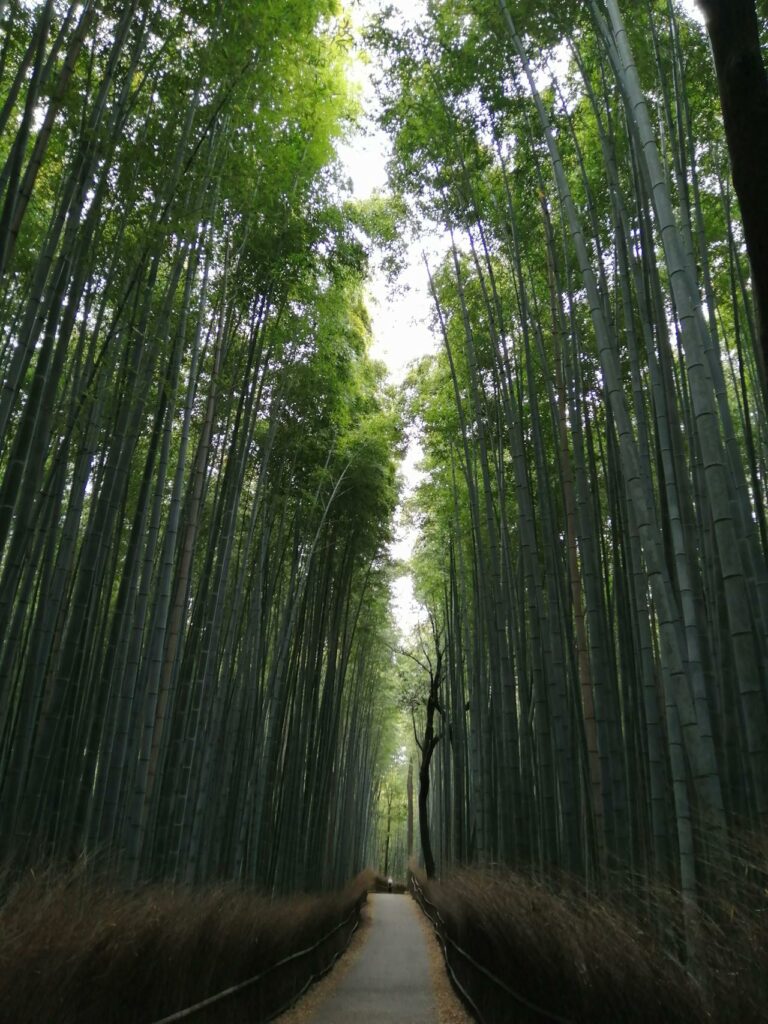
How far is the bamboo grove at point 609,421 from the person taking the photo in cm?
237

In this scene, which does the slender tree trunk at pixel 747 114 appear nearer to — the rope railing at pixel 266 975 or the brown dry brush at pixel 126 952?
the brown dry brush at pixel 126 952

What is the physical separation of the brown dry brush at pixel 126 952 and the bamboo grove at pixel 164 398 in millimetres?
498

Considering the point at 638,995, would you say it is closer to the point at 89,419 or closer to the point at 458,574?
the point at 89,419

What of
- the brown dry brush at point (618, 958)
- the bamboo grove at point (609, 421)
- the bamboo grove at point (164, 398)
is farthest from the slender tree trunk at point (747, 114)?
the bamboo grove at point (164, 398)

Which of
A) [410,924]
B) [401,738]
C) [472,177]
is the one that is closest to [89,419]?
[472,177]

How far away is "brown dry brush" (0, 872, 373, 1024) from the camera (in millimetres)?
1693

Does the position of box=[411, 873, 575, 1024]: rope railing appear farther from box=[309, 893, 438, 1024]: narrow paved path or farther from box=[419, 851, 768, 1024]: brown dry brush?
box=[309, 893, 438, 1024]: narrow paved path

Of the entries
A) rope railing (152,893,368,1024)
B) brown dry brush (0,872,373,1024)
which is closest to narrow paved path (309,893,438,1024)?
rope railing (152,893,368,1024)

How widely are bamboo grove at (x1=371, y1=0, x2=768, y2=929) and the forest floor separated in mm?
1057

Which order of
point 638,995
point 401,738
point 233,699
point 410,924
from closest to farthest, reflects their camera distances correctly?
1. point 638,995
2. point 233,699
3. point 410,924
4. point 401,738

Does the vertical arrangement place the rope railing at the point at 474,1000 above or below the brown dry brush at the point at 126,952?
below

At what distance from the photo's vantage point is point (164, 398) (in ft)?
13.0

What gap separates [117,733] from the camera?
11.1ft

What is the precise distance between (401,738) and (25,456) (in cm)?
2536
